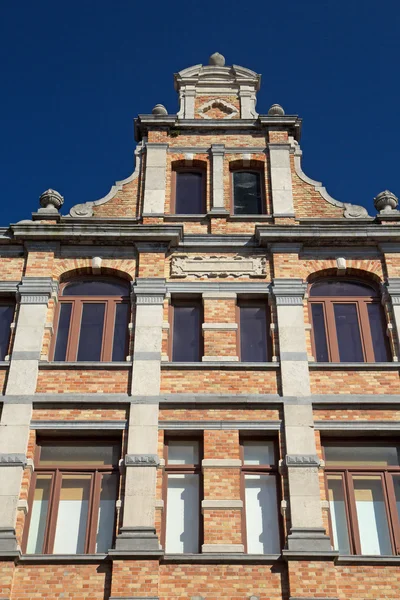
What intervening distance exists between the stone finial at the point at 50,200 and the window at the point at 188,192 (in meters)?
2.96

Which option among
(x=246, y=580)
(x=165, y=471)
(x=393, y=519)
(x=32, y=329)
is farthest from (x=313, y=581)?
(x=32, y=329)

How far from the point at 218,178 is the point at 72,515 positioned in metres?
9.58

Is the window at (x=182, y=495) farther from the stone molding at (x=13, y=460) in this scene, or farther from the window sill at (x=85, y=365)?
the stone molding at (x=13, y=460)

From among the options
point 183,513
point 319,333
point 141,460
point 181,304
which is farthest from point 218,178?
point 183,513

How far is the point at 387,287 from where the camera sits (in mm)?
18109

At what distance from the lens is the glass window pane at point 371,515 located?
1484cm

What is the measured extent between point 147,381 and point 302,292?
420 centimetres

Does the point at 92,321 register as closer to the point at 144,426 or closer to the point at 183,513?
the point at 144,426

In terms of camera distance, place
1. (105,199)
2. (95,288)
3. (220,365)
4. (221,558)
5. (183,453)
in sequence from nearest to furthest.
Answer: (221,558) < (183,453) < (220,365) < (95,288) < (105,199)

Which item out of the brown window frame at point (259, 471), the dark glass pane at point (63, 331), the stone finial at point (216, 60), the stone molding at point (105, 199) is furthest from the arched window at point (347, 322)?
the stone finial at point (216, 60)

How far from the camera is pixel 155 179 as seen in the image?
20500mm

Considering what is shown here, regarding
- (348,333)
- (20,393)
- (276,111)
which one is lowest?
(20,393)

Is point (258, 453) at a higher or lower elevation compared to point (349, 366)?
lower

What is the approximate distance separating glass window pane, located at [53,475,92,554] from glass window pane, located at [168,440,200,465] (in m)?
1.70
